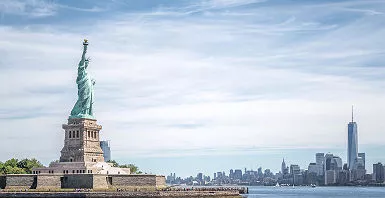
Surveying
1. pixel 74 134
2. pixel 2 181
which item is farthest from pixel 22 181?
pixel 74 134

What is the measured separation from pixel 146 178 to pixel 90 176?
12349mm

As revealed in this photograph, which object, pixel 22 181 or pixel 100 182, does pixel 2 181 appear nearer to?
pixel 22 181

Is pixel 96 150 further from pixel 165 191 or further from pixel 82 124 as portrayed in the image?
pixel 165 191

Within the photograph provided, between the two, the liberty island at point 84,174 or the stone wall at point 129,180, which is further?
the stone wall at point 129,180

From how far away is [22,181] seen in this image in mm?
135750

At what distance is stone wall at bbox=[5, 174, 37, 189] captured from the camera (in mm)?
135125

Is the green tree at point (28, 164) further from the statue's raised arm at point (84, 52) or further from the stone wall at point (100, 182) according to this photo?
the stone wall at point (100, 182)

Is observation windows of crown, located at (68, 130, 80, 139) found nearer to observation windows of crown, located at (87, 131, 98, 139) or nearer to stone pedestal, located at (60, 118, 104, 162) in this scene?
stone pedestal, located at (60, 118, 104, 162)

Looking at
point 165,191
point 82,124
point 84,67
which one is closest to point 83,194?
point 165,191

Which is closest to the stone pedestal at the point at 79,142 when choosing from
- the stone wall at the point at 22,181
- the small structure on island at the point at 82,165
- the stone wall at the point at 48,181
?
the small structure on island at the point at 82,165

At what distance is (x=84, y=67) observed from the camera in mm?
150875

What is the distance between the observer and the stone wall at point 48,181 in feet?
440

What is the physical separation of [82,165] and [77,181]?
708 cm

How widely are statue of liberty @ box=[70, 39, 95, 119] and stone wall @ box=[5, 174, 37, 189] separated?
57.3 feet
